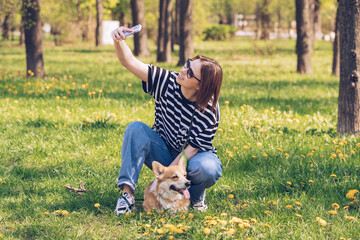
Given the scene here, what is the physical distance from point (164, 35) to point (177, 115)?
12677 mm

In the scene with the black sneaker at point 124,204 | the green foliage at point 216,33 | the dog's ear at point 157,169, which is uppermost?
the green foliage at point 216,33

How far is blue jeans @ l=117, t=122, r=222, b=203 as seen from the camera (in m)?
3.26

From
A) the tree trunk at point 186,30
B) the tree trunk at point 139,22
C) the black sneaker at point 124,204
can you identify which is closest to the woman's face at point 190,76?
the black sneaker at point 124,204

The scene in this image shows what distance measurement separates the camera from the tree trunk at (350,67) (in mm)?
5387

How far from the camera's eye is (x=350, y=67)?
17.9 ft

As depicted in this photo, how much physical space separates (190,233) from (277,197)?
989mm

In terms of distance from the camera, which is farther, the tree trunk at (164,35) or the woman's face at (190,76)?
the tree trunk at (164,35)

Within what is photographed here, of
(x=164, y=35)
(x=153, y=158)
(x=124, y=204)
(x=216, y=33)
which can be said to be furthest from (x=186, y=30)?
(x=216, y=33)

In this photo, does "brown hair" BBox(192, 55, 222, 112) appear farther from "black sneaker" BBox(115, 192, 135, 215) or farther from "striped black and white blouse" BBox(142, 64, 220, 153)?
"black sneaker" BBox(115, 192, 135, 215)

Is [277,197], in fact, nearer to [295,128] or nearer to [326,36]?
[295,128]

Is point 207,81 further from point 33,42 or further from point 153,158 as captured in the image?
point 33,42

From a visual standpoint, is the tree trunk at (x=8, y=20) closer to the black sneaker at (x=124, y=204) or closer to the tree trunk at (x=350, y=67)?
the tree trunk at (x=350, y=67)

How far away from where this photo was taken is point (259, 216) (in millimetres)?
3418

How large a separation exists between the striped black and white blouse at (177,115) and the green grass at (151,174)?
2.02 ft
